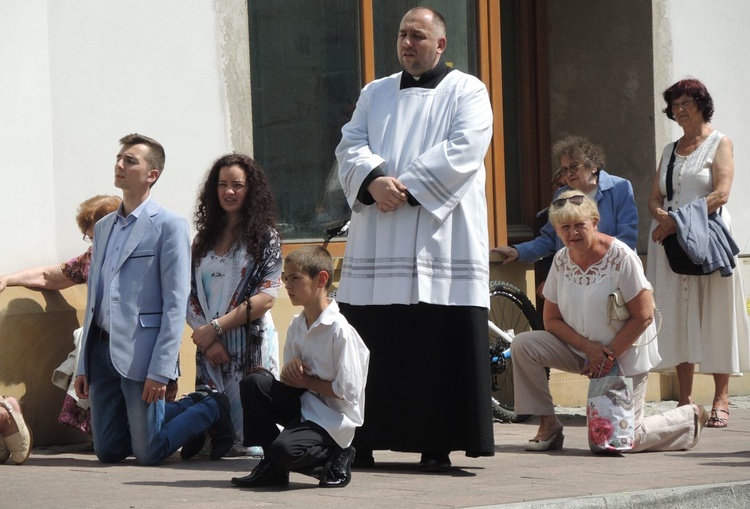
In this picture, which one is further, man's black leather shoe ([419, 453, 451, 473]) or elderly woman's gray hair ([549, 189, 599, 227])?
elderly woman's gray hair ([549, 189, 599, 227])

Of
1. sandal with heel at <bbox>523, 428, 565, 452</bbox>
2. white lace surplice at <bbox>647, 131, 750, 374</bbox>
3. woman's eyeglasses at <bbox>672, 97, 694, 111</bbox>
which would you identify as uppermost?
woman's eyeglasses at <bbox>672, 97, 694, 111</bbox>

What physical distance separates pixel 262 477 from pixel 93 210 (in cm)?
242

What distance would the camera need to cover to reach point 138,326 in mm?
7402

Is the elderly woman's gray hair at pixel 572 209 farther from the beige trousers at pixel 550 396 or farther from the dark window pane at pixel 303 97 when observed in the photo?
the dark window pane at pixel 303 97

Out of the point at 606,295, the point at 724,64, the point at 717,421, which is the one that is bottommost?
the point at 717,421

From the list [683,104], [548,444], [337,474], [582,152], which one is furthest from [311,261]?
[683,104]

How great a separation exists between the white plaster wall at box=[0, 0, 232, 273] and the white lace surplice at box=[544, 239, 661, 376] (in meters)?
2.35

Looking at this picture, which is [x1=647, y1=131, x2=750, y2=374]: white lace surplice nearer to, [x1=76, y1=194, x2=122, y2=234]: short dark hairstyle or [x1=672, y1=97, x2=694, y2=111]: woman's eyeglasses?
[x1=672, y1=97, x2=694, y2=111]: woman's eyeglasses

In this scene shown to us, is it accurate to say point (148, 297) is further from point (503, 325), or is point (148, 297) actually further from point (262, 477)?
point (503, 325)

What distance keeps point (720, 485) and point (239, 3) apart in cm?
433

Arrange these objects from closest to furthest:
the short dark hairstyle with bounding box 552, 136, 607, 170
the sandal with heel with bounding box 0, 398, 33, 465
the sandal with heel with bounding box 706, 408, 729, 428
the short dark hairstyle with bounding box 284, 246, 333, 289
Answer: the short dark hairstyle with bounding box 284, 246, 333, 289 → the sandal with heel with bounding box 0, 398, 33, 465 → the sandal with heel with bounding box 706, 408, 729, 428 → the short dark hairstyle with bounding box 552, 136, 607, 170

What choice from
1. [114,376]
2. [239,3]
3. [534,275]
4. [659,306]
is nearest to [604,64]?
[534,275]

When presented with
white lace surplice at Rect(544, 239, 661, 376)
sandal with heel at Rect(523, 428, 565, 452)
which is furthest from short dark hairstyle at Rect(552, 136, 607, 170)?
sandal with heel at Rect(523, 428, 565, 452)

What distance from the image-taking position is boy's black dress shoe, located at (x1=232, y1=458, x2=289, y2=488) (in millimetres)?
6254
